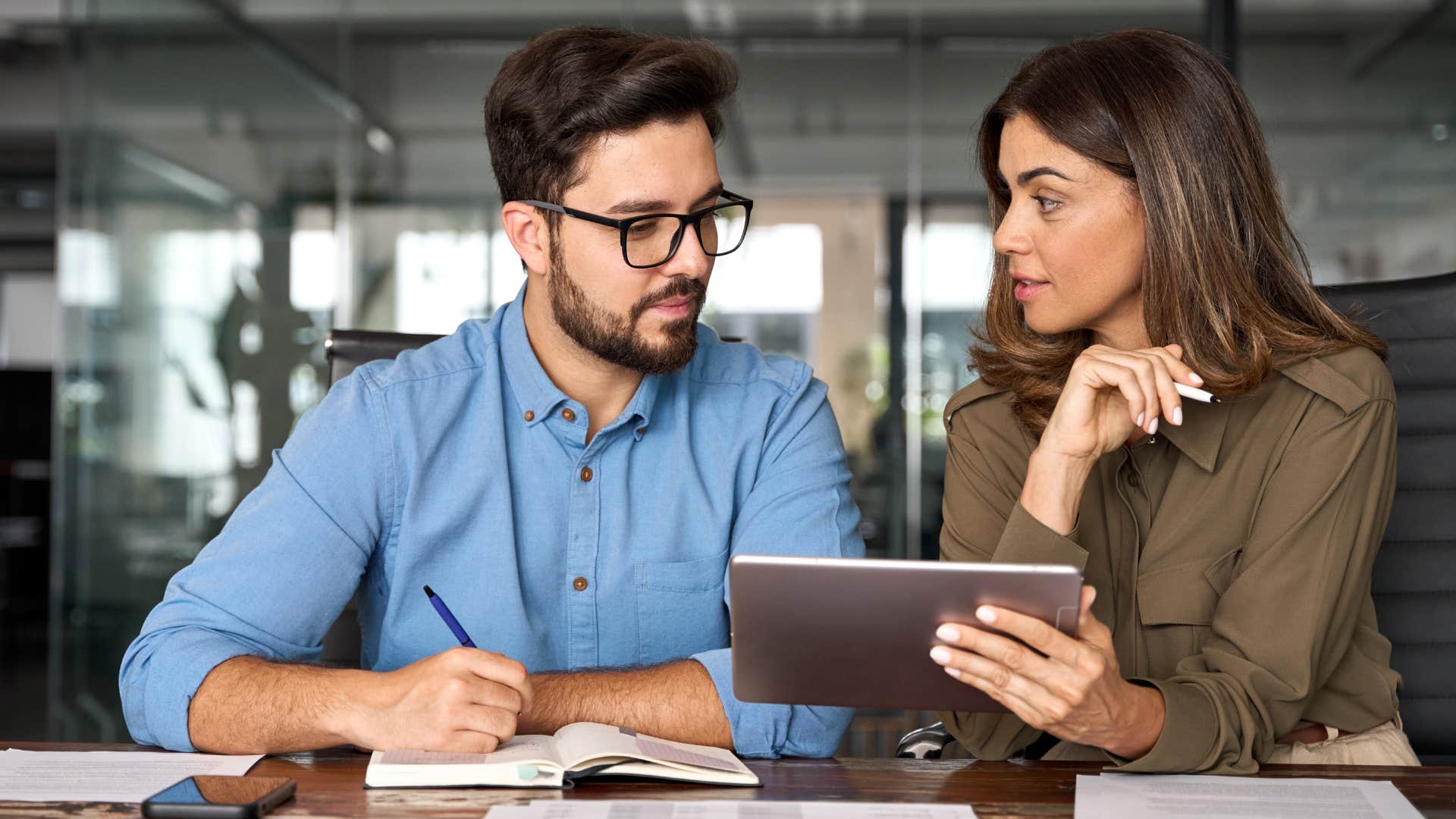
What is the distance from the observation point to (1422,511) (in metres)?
1.82

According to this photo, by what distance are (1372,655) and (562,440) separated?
40.7 inches

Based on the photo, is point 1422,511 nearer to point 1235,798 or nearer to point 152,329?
point 1235,798

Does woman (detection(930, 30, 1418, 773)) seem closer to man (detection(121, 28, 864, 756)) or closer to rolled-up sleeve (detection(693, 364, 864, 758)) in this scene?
rolled-up sleeve (detection(693, 364, 864, 758))

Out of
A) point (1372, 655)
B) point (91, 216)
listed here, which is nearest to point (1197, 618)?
point (1372, 655)

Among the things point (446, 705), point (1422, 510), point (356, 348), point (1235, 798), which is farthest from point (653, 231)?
point (1422, 510)

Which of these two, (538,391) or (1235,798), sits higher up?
(538,391)

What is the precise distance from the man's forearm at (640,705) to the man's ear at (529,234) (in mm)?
590

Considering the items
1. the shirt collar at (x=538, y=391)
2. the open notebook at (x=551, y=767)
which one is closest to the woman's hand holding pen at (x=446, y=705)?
the open notebook at (x=551, y=767)

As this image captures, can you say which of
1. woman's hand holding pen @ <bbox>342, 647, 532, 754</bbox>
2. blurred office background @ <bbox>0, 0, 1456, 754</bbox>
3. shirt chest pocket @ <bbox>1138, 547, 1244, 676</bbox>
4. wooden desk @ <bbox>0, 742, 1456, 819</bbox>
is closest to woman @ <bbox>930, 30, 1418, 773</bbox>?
shirt chest pocket @ <bbox>1138, 547, 1244, 676</bbox>

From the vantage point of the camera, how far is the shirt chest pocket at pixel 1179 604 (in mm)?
1513

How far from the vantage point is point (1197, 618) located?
1.51 m

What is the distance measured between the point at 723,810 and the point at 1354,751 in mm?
845

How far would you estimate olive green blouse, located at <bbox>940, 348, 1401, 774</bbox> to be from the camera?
54.5 inches

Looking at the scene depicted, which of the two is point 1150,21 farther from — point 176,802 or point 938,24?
point 176,802
